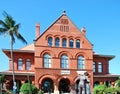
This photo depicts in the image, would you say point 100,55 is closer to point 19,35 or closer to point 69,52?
point 69,52

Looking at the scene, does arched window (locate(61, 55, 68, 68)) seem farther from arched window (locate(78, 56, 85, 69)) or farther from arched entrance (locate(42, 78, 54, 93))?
arched entrance (locate(42, 78, 54, 93))

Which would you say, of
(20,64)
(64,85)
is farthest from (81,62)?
(20,64)

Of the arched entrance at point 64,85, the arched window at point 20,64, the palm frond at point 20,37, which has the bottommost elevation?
the arched entrance at point 64,85

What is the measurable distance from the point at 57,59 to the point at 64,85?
16.4 ft

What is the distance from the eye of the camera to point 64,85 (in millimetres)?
62188

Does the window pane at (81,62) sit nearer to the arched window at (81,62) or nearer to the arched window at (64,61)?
the arched window at (81,62)

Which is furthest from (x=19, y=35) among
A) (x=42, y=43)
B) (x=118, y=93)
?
(x=118, y=93)

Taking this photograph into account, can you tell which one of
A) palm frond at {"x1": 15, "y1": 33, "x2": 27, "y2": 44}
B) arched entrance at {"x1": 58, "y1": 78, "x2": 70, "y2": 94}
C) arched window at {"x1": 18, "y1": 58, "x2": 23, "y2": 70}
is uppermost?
palm frond at {"x1": 15, "y1": 33, "x2": 27, "y2": 44}

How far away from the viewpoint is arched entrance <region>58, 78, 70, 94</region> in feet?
201

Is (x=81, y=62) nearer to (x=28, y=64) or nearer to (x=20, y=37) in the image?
(x=28, y=64)

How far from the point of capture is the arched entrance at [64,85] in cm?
6125

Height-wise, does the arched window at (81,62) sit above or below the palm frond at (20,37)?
below

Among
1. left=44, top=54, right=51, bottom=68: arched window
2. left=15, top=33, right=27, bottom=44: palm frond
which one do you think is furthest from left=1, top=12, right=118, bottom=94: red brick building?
left=15, top=33, right=27, bottom=44: palm frond

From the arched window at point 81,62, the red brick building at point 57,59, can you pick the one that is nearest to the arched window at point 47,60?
the red brick building at point 57,59
